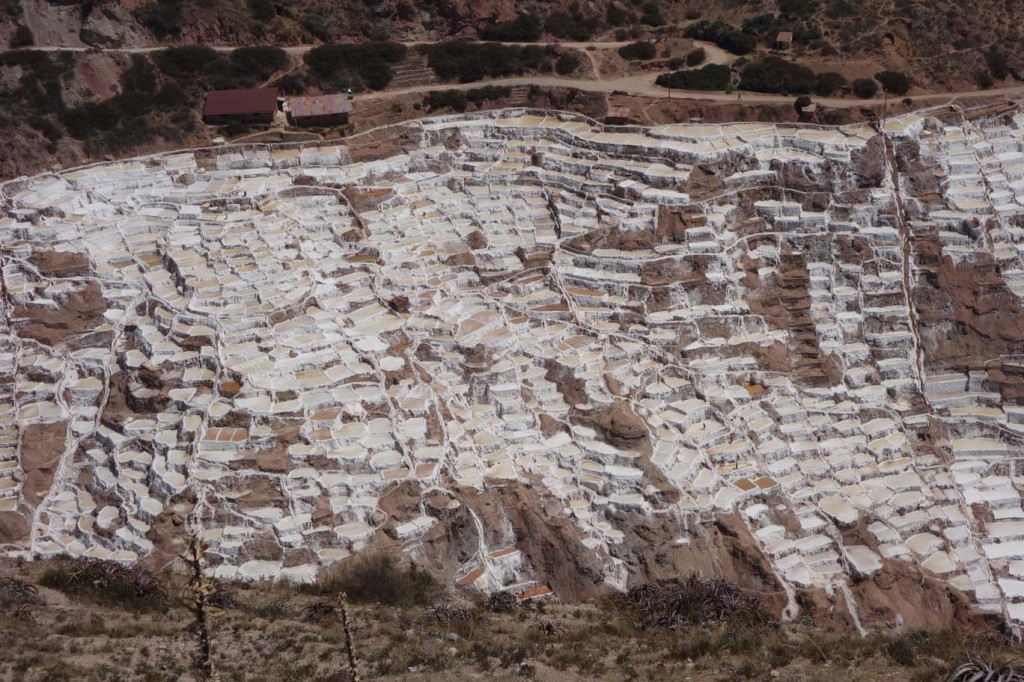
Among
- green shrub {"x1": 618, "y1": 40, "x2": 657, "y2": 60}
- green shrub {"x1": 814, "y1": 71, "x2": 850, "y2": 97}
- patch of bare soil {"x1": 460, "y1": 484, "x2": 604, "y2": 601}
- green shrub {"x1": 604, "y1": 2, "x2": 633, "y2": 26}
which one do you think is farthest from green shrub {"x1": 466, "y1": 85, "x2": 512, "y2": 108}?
patch of bare soil {"x1": 460, "y1": 484, "x2": 604, "y2": 601}

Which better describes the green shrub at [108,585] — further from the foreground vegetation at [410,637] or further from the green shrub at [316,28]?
the green shrub at [316,28]

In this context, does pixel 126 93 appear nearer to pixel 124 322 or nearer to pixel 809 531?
pixel 124 322

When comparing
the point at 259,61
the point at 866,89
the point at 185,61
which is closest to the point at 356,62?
the point at 259,61

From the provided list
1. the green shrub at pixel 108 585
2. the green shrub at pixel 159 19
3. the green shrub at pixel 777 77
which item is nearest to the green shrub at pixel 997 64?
the green shrub at pixel 777 77

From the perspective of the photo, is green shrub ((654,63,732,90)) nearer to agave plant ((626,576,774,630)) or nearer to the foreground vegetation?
agave plant ((626,576,774,630))

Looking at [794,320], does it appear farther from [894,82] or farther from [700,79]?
[894,82]

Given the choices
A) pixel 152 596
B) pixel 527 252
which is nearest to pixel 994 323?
pixel 527 252

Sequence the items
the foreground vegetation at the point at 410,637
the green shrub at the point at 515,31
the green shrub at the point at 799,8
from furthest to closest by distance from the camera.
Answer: the green shrub at the point at 515,31 → the green shrub at the point at 799,8 → the foreground vegetation at the point at 410,637
